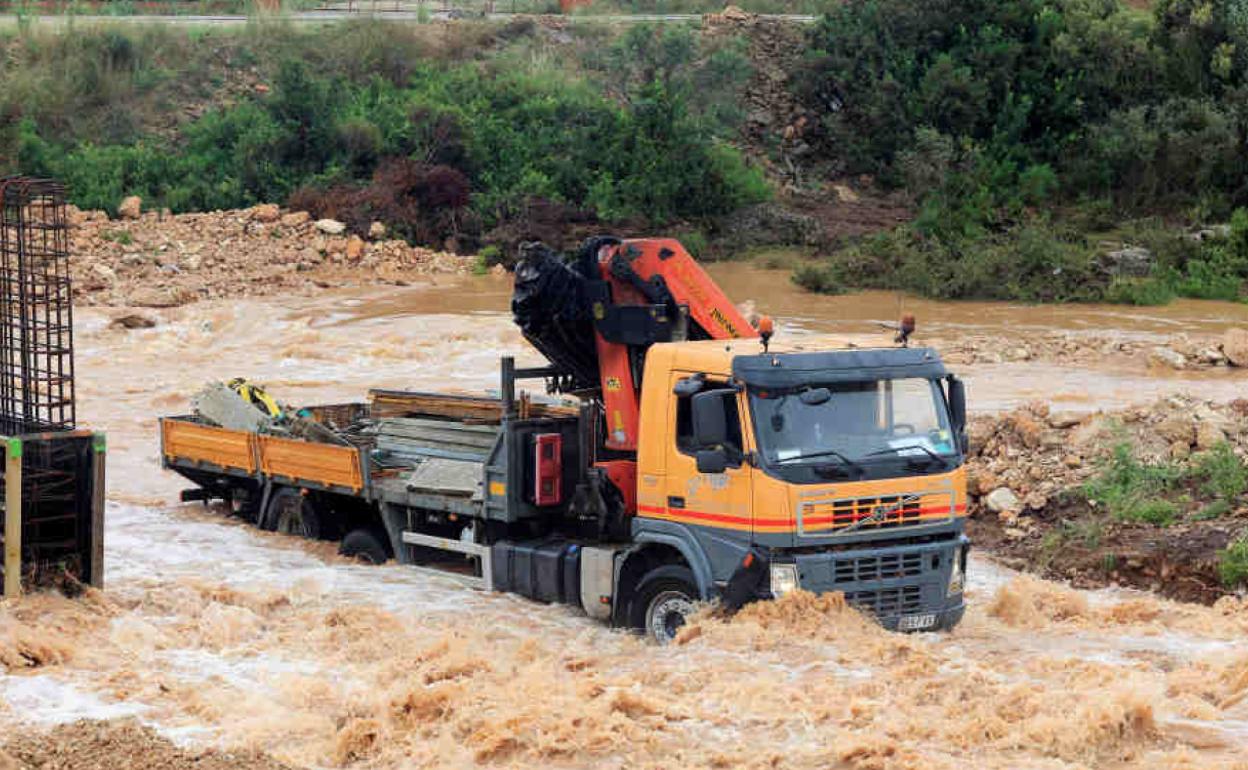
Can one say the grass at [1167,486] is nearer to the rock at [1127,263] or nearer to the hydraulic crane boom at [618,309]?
the hydraulic crane boom at [618,309]

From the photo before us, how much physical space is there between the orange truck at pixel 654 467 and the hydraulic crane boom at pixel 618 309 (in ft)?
0.05

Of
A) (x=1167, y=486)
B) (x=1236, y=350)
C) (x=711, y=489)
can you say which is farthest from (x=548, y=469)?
(x=1236, y=350)

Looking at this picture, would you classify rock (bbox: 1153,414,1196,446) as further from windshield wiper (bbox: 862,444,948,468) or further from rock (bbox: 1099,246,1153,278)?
rock (bbox: 1099,246,1153,278)

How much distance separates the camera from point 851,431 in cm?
1138

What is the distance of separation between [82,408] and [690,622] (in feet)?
56.3

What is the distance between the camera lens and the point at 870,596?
11.3 metres

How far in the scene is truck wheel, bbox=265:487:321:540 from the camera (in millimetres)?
15859

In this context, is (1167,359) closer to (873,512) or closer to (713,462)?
(873,512)

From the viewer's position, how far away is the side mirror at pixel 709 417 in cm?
1118

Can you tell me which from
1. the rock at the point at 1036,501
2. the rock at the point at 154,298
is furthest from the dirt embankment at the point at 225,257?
the rock at the point at 1036,501

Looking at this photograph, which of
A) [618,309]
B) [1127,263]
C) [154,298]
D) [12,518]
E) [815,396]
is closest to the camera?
[815,396]

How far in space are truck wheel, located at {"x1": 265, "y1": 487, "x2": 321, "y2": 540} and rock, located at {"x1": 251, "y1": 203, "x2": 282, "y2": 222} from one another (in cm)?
2521

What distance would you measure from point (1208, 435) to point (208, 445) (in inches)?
408

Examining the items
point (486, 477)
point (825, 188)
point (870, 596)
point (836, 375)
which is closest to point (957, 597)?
point (870, 596)
